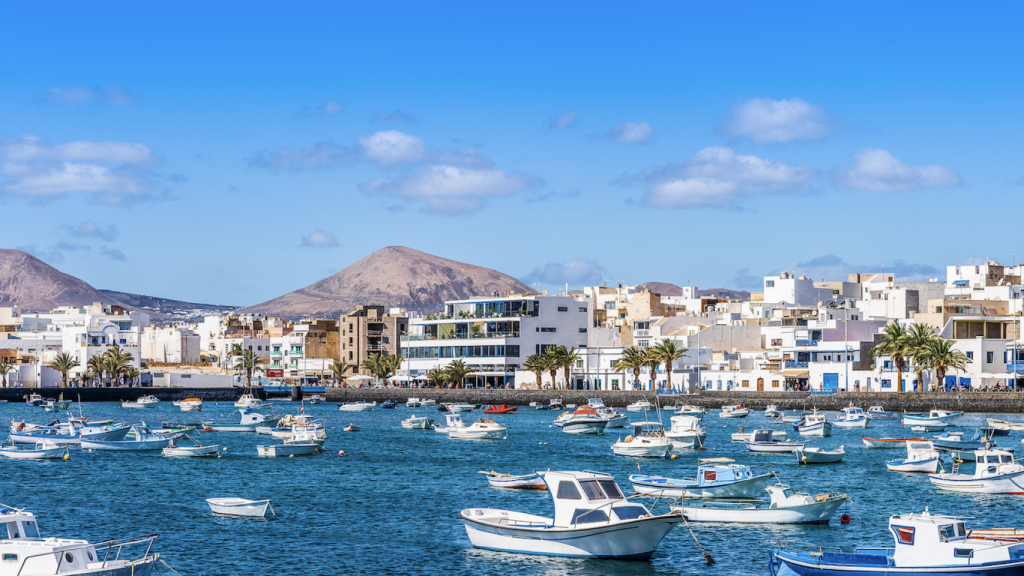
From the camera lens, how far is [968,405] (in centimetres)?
12794

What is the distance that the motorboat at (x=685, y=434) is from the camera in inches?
3319

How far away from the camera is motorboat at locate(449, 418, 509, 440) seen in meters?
97.9

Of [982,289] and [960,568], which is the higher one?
[982,289]

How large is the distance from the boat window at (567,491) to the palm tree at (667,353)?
389 ft

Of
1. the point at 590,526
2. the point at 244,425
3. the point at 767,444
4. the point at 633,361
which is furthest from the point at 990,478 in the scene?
the point at 633,361

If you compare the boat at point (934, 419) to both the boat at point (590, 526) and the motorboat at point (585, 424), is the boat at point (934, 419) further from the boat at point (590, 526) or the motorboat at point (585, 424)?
the boat at point (590, 526)

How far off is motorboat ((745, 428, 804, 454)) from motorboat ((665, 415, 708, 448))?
13.0ft

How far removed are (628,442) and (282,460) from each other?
22738mm

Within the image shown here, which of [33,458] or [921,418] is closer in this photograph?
[33,458]

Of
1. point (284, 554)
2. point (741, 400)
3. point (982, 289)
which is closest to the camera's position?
point (284, 554)

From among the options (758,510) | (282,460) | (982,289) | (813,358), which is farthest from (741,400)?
(758,510)

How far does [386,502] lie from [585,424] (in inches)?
1938

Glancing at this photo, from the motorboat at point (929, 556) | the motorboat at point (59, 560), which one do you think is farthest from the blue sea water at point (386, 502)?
the motorboat at point (59, 560)

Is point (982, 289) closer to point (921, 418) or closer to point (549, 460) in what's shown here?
point (921, 418)
